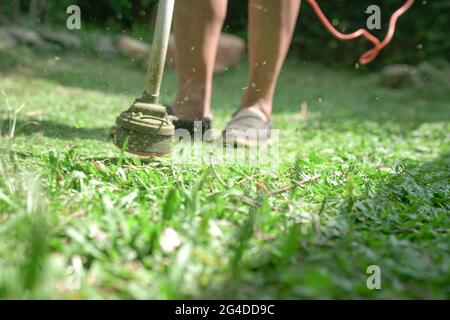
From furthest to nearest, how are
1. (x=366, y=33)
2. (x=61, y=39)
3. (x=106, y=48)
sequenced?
(x=106, y=48) → (x=61, y=39) → (x=366, y=33)

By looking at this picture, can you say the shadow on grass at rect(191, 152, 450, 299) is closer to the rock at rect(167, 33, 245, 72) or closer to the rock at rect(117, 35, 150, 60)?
the rock at rect(117, 35, 150, 60)

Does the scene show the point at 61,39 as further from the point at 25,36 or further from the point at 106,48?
the point at 106,48

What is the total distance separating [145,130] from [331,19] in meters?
5.72

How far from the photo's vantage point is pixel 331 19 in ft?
22.6

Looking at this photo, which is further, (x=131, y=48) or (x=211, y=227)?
(x=131, y=48)

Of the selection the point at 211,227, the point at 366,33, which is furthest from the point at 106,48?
the point at 211,227

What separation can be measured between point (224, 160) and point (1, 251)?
1021mm

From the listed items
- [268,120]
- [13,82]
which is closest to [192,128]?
[268,120]

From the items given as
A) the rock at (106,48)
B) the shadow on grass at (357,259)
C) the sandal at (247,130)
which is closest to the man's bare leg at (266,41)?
the sandal at (247,130)

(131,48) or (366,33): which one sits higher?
(131,48)

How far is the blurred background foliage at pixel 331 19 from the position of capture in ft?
19.0

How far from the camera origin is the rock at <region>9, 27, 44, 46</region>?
4.96 meters

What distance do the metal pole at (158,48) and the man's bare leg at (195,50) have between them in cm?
52

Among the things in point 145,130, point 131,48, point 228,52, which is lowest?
Result: point 145,130
